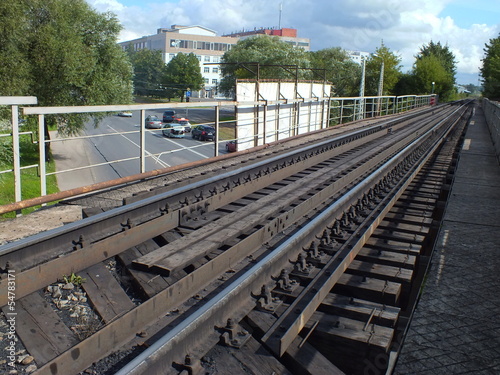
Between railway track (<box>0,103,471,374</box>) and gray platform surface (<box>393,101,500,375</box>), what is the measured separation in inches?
8.7

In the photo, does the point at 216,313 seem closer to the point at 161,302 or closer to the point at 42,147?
the point at 161,302

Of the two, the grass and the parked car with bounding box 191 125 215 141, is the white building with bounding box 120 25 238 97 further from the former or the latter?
the grass

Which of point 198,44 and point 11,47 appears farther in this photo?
point 198,44

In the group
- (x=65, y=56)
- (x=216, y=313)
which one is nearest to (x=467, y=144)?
(x=216, y=313)

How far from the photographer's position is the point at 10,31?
25.1 meters

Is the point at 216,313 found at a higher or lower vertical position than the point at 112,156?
higher

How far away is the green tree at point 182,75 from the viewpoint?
10150 cm

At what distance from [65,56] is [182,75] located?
73047 mm

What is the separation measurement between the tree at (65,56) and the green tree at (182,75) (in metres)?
65.0

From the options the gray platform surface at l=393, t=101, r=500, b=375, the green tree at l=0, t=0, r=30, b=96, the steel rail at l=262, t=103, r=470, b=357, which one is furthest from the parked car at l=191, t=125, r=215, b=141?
the steel rail at l=262, t=103, r=470, b=357

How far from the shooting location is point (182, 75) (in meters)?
102

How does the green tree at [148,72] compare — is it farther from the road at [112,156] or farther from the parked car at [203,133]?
the parked car at [203,133]

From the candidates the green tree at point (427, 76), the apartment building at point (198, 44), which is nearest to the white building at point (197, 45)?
the apartment building at point (198, 44)

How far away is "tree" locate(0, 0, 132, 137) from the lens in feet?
87.7
